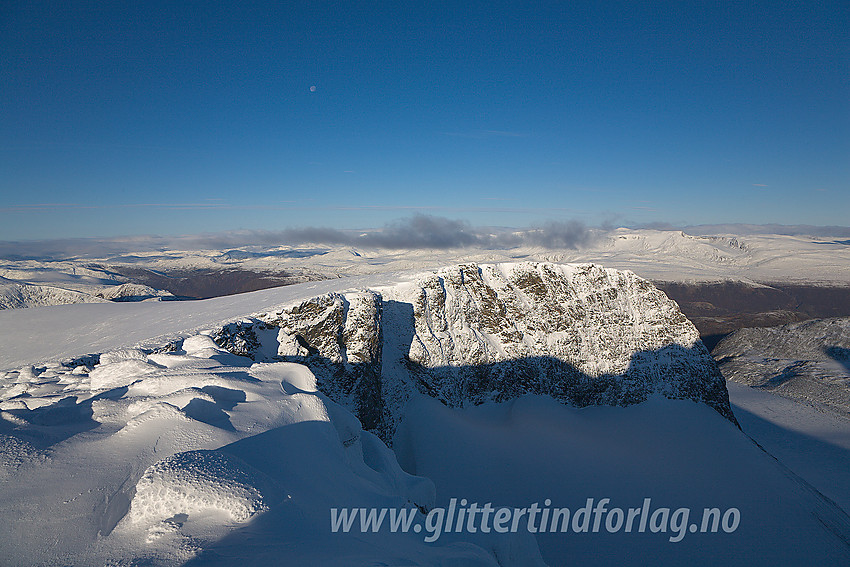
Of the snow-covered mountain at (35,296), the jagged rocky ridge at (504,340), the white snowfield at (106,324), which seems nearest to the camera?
the white snowfield at (106,324)

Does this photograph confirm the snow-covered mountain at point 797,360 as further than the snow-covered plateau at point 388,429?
Yes

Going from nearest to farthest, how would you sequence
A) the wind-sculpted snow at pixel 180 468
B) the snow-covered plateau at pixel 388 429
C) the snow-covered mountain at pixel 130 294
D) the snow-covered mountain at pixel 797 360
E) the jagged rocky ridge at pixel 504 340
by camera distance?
the wind-sculpted snow at pixel 180 468, the snow-covered plateau at pixel 388 429, the jagged rocky ridge at pixel 504 340, the snow-covered mountain at pixel 797 360, the snow-covered mountain at pixel 130 294

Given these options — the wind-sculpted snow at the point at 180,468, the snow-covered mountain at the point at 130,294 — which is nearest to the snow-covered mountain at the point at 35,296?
the snow-covered mountain at the point at 130,294

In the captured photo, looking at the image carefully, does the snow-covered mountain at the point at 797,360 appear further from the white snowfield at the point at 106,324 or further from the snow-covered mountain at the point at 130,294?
the snow-covered mountain at the point at 130,294

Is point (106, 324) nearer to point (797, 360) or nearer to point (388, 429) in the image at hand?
point (388, 429)

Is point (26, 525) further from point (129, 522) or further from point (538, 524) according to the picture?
point (538, 524)

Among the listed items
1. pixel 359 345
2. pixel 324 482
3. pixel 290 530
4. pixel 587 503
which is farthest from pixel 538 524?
pixel 290 530

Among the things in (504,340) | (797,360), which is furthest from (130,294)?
(797,360)

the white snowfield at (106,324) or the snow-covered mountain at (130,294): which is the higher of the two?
the white snowfield at (106,324)
